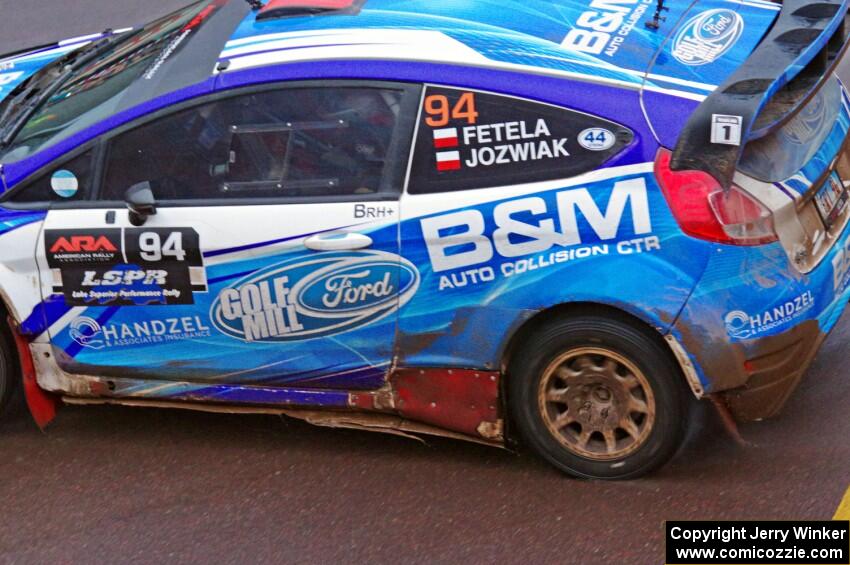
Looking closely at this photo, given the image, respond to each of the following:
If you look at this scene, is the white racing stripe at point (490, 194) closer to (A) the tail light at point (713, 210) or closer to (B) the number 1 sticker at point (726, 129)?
(A) the tail light at point (713, 210)

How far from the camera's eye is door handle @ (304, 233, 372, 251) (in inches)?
175

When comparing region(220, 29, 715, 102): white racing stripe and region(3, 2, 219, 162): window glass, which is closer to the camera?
region(220, 29, 715, 102): white racing stripe

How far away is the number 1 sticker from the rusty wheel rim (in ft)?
2.74

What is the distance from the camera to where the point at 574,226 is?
4.26m

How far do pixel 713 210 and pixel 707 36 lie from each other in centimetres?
91

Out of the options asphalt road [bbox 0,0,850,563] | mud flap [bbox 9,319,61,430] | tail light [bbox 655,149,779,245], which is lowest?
asphalt road [bbox 0,0,850,563]

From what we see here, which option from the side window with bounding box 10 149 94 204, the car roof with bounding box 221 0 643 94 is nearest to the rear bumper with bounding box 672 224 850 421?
the car roof with bounding box 221 0 643 94

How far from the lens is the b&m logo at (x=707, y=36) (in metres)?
4.53

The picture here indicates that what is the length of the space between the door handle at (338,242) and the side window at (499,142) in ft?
0.83

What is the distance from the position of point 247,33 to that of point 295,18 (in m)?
0.20

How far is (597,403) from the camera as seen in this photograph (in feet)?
14.7

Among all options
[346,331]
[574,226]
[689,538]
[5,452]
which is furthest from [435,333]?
[5,452]

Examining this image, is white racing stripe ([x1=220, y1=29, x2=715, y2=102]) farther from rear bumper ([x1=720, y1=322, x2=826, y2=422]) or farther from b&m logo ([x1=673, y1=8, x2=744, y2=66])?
rear bumper ([x1=720, y1=322, x2=826, y2=422])

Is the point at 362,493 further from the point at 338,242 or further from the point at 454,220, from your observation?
the point at 454,220
